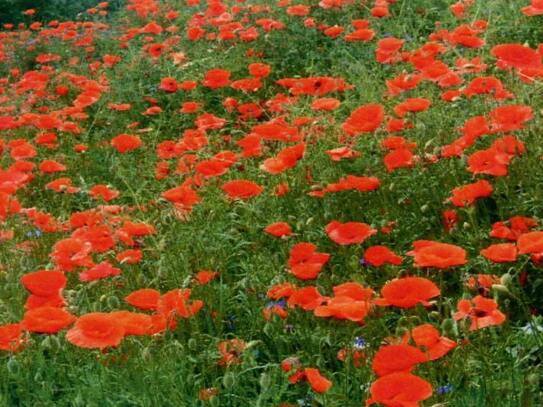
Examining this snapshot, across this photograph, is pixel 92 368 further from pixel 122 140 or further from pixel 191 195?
pixel 122 140

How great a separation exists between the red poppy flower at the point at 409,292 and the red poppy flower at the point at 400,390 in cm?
33

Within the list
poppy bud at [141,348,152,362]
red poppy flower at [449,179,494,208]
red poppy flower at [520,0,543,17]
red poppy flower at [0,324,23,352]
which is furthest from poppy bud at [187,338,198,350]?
red poppy flower at [520,0,543,17]

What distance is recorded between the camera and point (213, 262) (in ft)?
9.77

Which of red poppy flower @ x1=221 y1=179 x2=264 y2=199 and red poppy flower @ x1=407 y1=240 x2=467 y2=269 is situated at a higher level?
red poppy flower @ x1=407 y1=240 x2=467 y2=269

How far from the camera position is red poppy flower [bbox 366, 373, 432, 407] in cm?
158

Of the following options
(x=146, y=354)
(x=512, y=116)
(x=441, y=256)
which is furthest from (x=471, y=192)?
(x=146, y=354)

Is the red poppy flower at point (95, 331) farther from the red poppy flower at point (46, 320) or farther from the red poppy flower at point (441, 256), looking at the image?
the red poppy flower at point (441, 256)

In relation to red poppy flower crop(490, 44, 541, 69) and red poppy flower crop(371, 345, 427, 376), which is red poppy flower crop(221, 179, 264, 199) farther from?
red poppy flower crop(371, 345, 427, 376)

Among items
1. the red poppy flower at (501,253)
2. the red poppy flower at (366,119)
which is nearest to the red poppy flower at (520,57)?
the red poppy flower at (366,119)

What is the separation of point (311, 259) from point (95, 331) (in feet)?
2.38

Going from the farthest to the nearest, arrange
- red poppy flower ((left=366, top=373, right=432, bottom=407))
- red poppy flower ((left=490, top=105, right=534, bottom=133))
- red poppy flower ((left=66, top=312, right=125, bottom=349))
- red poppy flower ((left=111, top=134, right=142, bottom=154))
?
red poppy flower ((left=111, top=134, right=142, bottom=154))
red poppy flower ((left=490, top=105, right=534, bottom=133))
red poppy flower ((left=66, top=312, right=125, bottom=349))
red poppy flower ((left=366, top=373, right=432, bottom=407))

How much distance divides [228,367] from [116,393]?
294 millimetres

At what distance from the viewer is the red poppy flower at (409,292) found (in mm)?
1928

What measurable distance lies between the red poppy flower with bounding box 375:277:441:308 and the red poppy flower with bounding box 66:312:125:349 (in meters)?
0.62
